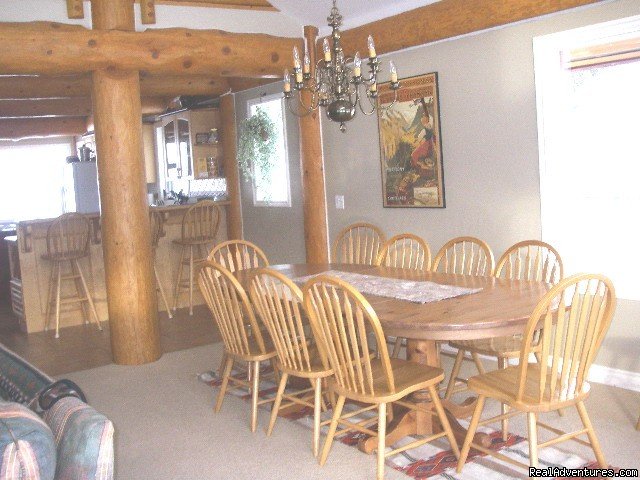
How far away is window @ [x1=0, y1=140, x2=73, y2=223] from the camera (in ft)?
37.3

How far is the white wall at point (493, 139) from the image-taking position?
4.14 metres

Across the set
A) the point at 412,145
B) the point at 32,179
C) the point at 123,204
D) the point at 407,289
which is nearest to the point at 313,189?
the point at 412,145

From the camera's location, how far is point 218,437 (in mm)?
3715

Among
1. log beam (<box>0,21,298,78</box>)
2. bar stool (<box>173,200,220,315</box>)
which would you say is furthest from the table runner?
bar stool (<box>173,200,220,315</box>)

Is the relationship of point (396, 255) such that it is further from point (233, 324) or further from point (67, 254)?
point (67, 254)

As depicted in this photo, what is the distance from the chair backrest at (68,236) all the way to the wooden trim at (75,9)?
5.76ft

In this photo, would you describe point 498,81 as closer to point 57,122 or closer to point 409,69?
point 409,69

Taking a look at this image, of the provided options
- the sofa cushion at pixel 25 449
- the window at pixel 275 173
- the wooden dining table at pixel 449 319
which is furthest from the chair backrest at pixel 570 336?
the window at pixel 275 173

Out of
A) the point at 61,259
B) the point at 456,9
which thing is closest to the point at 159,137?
the point at 61,259

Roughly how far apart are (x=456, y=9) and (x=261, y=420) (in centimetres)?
277

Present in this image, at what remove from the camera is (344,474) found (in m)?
3.16

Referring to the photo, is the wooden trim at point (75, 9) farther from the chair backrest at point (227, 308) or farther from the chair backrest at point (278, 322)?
the chair backrest at point (278, 322)

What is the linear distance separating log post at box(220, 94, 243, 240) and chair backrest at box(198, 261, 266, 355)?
362 cm

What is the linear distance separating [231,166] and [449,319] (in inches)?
198
